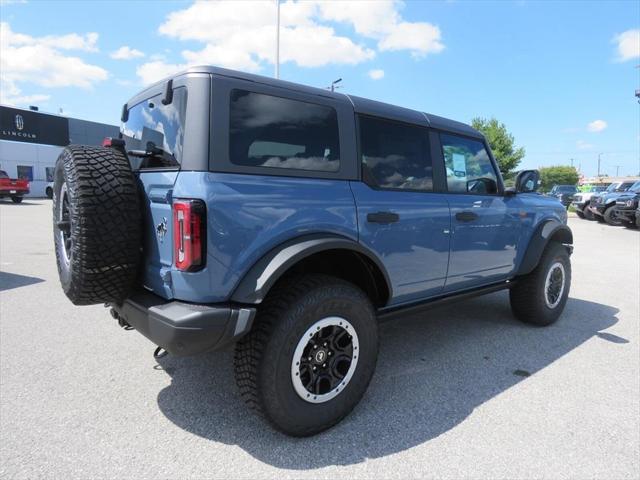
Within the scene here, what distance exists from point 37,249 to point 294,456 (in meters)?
7.92

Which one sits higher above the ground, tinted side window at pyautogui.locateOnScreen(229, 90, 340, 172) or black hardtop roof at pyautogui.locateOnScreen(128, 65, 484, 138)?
black hardtop roof at pyautogui.locateOnScreen(128, 65, 484, 138)

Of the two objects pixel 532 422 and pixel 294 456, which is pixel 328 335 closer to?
pixel 294 456

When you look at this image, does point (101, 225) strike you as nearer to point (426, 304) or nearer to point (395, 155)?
point (395, 155)

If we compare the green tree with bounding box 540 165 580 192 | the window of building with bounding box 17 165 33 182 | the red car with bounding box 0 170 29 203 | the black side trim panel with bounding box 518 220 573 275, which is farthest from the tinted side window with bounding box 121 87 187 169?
the green tree with bounding box 540 165 580 192

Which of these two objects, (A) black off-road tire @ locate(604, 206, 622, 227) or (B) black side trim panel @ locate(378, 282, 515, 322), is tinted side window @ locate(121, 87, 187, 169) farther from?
(A) black off-road tire @ locate(604, 206, 622, 227)

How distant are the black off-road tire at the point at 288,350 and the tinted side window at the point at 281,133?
69cm

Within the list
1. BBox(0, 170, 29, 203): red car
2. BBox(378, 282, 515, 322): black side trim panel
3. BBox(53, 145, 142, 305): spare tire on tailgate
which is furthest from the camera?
BBox(0, 170, 29, 203): red car

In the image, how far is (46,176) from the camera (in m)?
30.0

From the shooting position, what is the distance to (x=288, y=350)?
7.48 feet

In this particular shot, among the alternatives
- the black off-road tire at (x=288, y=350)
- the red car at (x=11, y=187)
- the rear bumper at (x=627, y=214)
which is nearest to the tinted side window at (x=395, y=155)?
the black off-road tire at (x=288, y=350)

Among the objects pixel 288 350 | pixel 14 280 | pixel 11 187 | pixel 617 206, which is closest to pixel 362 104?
pixel 288 350

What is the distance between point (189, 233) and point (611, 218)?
19.2m

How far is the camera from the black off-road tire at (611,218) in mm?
16609

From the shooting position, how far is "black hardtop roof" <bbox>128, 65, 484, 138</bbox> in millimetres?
2268
